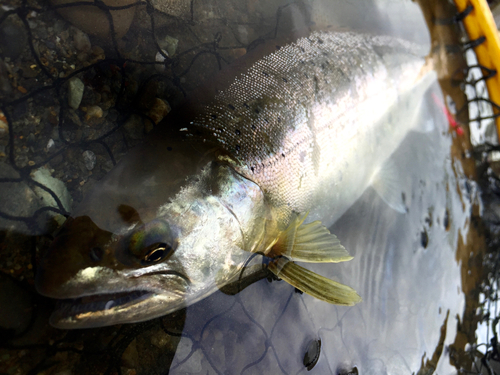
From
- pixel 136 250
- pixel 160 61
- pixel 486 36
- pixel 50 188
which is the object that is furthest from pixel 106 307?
pixel 486 36

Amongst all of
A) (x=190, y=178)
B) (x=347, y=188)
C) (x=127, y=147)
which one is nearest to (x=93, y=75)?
(x=127, y=147)

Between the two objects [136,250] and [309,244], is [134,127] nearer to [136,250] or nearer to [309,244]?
[136,250]

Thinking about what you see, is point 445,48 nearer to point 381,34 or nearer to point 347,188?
point 381,34

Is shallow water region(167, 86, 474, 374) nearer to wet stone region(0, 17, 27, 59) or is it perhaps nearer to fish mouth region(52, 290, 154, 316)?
fish mouth region(52, 290, 154, 316)

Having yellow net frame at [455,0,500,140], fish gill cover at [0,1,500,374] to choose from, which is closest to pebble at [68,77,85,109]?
fish gill cover at [0,1,500,374]

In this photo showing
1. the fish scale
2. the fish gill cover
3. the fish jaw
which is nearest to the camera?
the fish jaw

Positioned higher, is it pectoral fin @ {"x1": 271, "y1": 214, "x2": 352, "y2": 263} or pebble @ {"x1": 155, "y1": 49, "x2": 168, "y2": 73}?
pebble @ {"x1": 155, "y1": 49, "x2": 168, "y2": 73}

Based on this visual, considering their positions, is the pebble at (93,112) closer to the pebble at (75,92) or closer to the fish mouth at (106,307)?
the pebble at (75,92)
